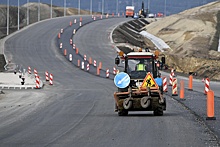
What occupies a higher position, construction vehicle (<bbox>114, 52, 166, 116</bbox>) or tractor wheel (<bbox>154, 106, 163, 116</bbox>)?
construction vehicle (<bbox>114, 52, 166, 116</bbox>)

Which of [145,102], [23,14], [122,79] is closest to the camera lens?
[145,102]

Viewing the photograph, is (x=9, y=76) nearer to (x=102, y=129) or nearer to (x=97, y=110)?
(x=97, y=110)

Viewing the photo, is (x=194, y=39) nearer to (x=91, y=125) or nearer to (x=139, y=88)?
(x=139, y=88)

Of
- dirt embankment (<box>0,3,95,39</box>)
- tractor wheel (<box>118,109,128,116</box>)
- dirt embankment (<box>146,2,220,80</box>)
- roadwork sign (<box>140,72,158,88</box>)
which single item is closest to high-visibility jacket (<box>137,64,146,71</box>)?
roadwork sign (<box>140,72,158,88</box>)

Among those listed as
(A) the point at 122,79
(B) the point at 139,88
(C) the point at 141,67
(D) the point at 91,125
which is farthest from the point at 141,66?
(D) the point at 91,125

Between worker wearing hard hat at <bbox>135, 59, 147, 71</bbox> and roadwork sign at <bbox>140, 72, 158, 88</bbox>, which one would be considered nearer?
roadwork sign at <bbox>140, 72, 158, 88</bbox>

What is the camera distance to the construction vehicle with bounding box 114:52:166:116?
20.9 metres

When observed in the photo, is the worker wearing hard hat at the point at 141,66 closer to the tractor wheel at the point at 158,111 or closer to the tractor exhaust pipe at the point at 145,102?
the tractor wheel at the point at 158,111

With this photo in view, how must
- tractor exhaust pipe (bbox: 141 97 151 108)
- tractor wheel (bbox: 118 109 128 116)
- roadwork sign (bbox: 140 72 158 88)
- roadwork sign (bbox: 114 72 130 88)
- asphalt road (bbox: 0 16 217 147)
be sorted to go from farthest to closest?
roadwork sign (bbox: 114 72 130 88) < roadwork sign (bbox: 140 72 158 88) < tractor wheel (bbox: 118 109 128 116) < tractor exhaust pipe (bbox: 141 97 151 108) < asphalt road (bbox: 0 16 217 147)

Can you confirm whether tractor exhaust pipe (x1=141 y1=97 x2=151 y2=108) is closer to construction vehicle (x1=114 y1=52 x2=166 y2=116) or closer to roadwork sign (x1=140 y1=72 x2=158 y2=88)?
construction vehicle (x1=114 y1=52 x2=166 y2=116)

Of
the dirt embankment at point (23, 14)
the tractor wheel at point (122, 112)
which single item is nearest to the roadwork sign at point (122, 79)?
the tractor wheel at point (122, 112)

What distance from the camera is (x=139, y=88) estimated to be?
21672 mm

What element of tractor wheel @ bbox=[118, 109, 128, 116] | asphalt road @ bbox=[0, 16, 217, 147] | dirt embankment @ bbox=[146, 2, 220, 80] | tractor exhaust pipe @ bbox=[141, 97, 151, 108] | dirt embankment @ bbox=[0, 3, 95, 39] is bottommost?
asphalt road @ bbox=[0, 16, 217, 147]

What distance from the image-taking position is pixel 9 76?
167 ft
